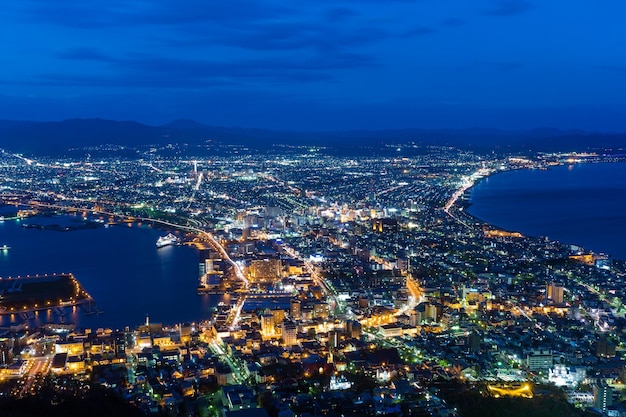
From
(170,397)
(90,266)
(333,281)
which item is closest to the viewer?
(170,397)

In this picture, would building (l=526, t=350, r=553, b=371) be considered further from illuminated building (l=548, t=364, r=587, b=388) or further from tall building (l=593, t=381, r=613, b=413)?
tall building (l=593, t=381, r=613, b=413)

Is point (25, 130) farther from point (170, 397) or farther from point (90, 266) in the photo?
point (170, 397)

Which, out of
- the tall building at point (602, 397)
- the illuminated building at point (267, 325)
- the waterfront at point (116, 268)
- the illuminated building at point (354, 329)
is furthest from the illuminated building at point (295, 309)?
the tall building at point (602, 397)

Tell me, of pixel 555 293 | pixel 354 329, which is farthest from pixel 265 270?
pixel 555 293

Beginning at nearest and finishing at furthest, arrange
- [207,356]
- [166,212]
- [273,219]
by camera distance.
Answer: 1. [207,356]
2. [273,219]
3. [166,212]

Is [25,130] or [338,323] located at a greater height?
[25,130]

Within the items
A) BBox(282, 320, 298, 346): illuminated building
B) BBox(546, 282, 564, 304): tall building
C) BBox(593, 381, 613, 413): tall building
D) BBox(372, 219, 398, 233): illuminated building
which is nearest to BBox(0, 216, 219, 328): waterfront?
BBox(282, 320, 298, 346): illuminated building

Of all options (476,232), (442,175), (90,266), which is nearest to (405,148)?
(442,175)

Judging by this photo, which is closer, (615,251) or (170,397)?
(170,397)
